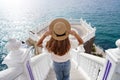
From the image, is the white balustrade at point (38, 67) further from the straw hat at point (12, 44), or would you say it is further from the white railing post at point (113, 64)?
the white railing post at point (113, 64)

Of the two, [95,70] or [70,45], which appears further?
[95,70]

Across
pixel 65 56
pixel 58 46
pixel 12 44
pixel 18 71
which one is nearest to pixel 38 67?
pixel 65 56

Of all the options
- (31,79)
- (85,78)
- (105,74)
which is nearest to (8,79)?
(31,79)

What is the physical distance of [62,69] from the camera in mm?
3820

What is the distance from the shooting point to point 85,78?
17.5 ft

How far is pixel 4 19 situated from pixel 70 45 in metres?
59.0

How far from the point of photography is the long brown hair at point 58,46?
10.9 feet

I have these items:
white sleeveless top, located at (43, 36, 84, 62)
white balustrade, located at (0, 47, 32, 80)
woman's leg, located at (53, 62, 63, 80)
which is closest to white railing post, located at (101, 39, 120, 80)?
white sleeveless top, located at (43, 36, 84, 62)

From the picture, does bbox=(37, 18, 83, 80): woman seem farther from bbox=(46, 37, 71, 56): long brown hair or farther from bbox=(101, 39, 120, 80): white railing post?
bbox=(101, 39, 120, 80): white railing post

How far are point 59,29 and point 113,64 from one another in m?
1.11

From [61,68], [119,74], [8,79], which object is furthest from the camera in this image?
[61,68]

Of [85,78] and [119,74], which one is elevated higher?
[119,74]

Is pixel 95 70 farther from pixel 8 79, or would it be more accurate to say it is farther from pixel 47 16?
pixel 47 16

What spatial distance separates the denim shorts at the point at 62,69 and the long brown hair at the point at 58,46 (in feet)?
1.19
